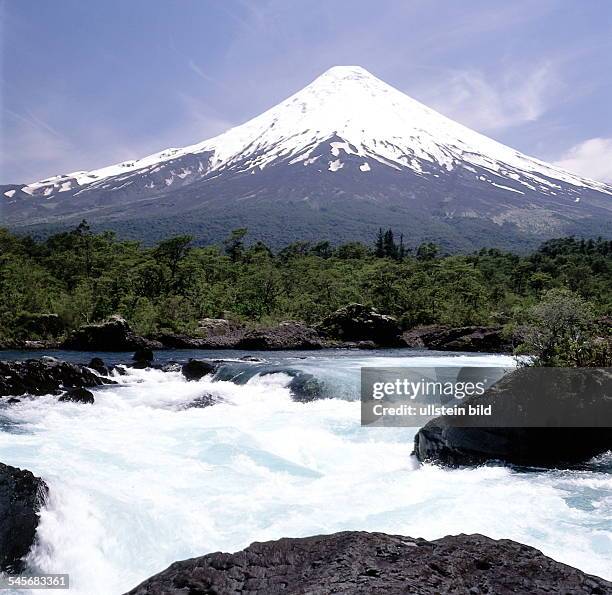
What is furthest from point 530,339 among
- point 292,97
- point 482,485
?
point 292,97

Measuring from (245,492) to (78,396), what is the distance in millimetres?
6242

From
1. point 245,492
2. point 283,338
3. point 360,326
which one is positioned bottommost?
point 245,492

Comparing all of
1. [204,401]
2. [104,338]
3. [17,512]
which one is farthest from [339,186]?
[17,512]

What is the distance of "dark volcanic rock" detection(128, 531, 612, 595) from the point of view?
235 centimetres

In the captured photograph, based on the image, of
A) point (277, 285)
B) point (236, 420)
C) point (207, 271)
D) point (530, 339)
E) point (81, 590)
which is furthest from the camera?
point (207, 271)

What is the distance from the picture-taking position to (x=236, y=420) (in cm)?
1042

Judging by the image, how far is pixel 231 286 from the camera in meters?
34.5

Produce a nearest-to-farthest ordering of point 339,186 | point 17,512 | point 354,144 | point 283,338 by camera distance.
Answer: point 17,512, point 283,338, point 339,186, point 354,144

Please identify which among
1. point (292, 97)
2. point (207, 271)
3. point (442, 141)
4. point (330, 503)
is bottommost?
point (330, 503)

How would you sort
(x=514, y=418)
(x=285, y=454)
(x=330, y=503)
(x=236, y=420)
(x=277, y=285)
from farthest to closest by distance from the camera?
1. (x=277, y=285)
2. (x=236, y=420)
3. (x=285, y=454)
4. (x=514, y=418)
5. (x=330, y=503)

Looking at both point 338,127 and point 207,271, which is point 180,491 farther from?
point 338,127

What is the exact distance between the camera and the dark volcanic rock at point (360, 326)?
26750 mm

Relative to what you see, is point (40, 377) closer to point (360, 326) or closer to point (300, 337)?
point (300, 337)

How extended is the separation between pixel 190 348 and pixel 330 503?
1881cm
